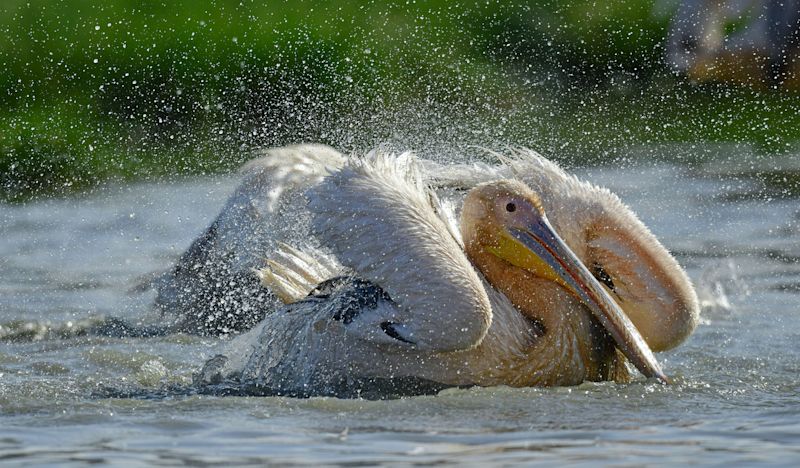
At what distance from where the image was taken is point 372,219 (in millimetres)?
5242

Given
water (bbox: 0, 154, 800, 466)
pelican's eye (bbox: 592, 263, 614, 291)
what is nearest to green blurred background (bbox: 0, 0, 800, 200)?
water (bbox: 0, 154, 800, 466)

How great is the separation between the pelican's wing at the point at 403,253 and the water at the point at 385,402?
10.0 inches

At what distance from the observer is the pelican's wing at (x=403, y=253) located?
500 cm

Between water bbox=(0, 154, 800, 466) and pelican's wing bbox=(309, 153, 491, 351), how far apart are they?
0.25m

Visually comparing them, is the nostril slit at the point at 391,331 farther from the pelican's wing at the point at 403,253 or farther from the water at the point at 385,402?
the water at the point at 385,402

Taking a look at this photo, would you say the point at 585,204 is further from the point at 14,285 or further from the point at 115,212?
the point at 115,212

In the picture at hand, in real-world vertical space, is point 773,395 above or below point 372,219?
below

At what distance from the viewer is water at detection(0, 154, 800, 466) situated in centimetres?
444

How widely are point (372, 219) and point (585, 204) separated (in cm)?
95

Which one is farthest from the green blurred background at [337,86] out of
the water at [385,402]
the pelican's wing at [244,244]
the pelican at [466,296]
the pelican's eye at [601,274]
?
the pelican at [466,296]

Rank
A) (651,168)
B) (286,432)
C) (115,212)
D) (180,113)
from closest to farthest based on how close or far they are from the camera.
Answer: (286,432) < (115,212) < (651,168) < (180,113)

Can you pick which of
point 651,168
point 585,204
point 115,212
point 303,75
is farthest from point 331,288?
point 303,75

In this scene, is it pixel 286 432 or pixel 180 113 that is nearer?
pixel 286 432

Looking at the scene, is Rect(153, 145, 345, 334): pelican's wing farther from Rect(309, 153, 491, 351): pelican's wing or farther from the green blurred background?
the green blurred background
